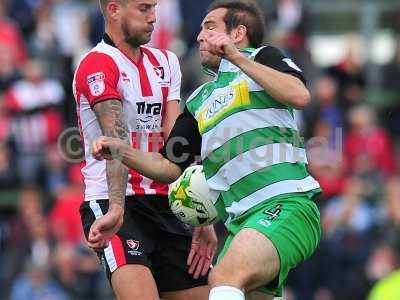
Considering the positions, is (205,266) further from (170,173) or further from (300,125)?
(300,125)

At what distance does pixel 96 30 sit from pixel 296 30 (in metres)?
2.76

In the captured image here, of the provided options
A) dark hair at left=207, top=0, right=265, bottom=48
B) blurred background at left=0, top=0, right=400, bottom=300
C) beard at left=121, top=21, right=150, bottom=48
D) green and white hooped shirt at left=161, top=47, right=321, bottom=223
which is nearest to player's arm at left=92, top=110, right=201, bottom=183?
green and white hooped shirt at left=161, top=47, right=321, bottom=223

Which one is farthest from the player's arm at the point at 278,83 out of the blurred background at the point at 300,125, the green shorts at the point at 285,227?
the blurred background at the point at 300,125

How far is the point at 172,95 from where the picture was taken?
8367 millimetres

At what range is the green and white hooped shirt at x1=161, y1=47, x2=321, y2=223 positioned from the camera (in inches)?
296

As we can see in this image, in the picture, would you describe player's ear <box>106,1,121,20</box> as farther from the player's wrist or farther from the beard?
the player's wrist

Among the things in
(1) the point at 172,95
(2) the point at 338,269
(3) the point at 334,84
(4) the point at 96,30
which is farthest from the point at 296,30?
(1) the point at 172,95

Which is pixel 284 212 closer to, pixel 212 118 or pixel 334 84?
pixel 212 118

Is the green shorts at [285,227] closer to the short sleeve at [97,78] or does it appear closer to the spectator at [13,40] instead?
the short sleeve at [97,78]

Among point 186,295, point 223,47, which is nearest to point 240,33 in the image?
point 223,47

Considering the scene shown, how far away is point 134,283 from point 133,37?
1.60m

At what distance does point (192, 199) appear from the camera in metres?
7.96

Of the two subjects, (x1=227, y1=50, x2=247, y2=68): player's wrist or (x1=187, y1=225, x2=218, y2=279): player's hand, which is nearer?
(x1=227, y1=50, x2=247, y2=68): player's wrist

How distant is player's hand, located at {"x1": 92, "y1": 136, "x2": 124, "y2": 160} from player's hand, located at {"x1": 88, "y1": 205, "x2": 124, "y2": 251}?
0.33 meters
